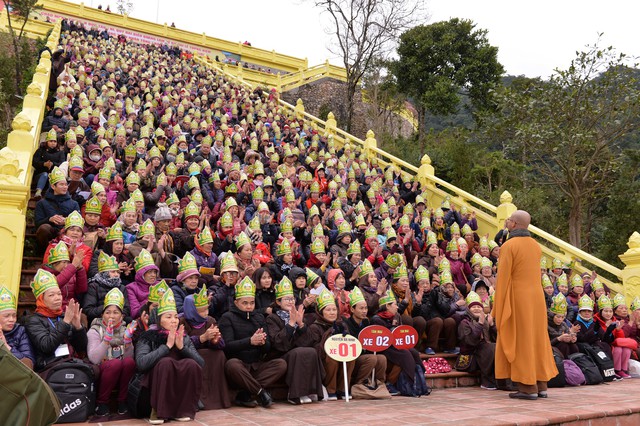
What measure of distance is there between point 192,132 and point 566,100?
1003cm

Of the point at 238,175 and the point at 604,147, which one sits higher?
the point at 604,147

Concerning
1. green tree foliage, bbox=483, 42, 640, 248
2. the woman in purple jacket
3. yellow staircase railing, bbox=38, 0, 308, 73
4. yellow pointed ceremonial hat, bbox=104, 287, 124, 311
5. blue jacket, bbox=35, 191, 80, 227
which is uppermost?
yellow staircase railing, bbox=38, 0, 308, 73

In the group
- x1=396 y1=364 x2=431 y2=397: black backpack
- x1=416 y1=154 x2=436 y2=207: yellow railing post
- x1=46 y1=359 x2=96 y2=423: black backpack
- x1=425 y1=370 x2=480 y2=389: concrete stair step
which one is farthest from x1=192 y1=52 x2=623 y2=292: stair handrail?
x1=46 y1=359 x2=96 y2=423: black backpack

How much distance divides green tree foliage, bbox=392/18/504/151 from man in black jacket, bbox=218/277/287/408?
68.7 ft

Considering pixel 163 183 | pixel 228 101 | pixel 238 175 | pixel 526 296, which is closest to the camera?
pixel 526 296

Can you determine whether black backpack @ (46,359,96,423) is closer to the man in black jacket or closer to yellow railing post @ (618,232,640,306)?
the man in black jacket

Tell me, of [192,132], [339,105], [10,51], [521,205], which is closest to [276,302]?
[192,132]

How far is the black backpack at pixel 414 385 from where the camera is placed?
6.91 metres

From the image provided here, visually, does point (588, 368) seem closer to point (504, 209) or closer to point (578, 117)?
point (504, 209)

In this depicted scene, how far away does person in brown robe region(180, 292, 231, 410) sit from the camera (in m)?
5.86

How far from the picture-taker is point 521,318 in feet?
21.1

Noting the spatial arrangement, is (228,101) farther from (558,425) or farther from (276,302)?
(558,425)

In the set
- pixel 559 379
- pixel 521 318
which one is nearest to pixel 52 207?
pixel 521 318

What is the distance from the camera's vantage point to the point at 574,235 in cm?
1489
